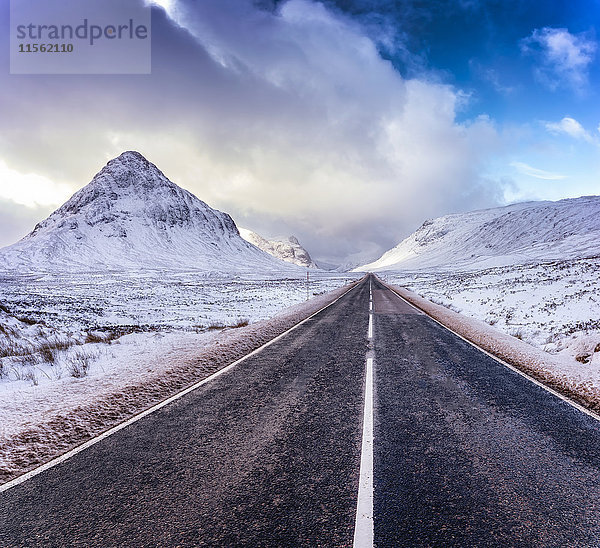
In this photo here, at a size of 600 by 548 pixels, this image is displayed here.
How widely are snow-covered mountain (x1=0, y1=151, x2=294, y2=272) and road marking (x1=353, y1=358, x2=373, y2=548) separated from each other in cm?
11586

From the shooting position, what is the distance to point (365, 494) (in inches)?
121

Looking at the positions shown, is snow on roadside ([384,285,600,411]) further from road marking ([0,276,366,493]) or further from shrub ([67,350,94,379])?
shrub ([67,350,94,379])

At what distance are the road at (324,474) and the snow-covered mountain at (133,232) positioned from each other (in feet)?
377

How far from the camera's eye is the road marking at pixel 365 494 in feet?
8.30

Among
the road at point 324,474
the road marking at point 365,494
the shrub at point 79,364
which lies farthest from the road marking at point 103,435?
the road marking at point 365,494

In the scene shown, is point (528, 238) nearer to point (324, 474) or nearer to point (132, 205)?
point (324, 474)

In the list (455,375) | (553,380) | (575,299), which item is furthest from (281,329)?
(575,299)

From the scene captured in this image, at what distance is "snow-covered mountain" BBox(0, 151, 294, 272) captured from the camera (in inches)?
4582

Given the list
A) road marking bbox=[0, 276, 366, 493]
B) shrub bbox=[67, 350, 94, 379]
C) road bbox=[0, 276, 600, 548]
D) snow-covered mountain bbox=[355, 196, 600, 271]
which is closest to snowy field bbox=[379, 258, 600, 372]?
road bbox=[0, 276, 600, 548]

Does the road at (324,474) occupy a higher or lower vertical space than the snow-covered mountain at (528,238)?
lower

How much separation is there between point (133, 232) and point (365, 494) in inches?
6164

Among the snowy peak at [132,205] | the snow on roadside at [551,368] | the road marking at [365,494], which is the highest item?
the snowy peak at [132,205]

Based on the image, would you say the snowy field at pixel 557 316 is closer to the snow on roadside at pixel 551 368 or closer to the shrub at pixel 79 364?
the snow on roadside at pixel 551 368

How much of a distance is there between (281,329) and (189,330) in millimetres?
4098
